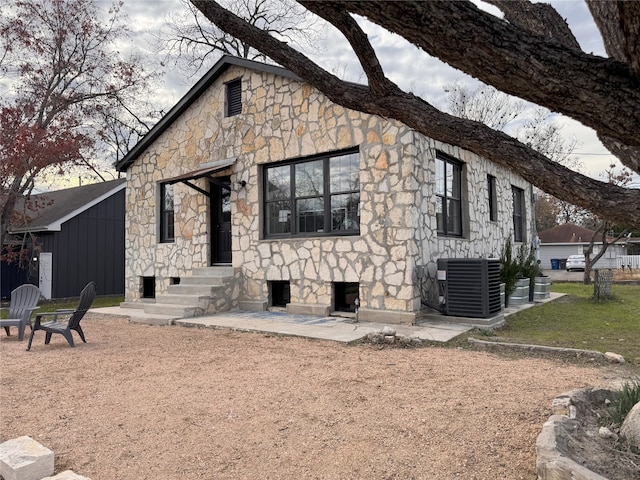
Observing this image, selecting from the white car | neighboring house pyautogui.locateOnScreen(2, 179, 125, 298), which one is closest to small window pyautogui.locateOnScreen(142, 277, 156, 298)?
neighboring house pyautogui.locateOnScreen(2, 179, 125, 298)

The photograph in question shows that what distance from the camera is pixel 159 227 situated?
12.7 meters

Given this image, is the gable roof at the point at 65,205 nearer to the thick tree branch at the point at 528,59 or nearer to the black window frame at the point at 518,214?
the black window frame at the point at 518,214

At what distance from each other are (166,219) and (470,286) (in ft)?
28.3

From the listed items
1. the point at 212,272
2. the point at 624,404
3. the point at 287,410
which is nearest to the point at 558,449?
the point at 624,404

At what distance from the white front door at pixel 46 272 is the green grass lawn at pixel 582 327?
1627 centimetres

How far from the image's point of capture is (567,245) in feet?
123

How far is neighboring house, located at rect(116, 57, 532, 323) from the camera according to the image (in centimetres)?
Answer: 845

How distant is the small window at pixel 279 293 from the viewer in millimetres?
10273

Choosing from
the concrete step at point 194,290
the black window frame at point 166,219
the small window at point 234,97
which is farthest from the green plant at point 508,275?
the black window frame at point 166,219

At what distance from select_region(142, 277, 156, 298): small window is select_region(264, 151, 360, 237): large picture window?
4.78 meters

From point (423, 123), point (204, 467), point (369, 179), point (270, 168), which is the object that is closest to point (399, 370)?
point (204, 467)

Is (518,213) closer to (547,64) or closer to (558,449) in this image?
(558,449)

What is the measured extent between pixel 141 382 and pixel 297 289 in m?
5.07

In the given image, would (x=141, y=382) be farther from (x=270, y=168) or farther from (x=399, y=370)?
(x=270, y=168)
